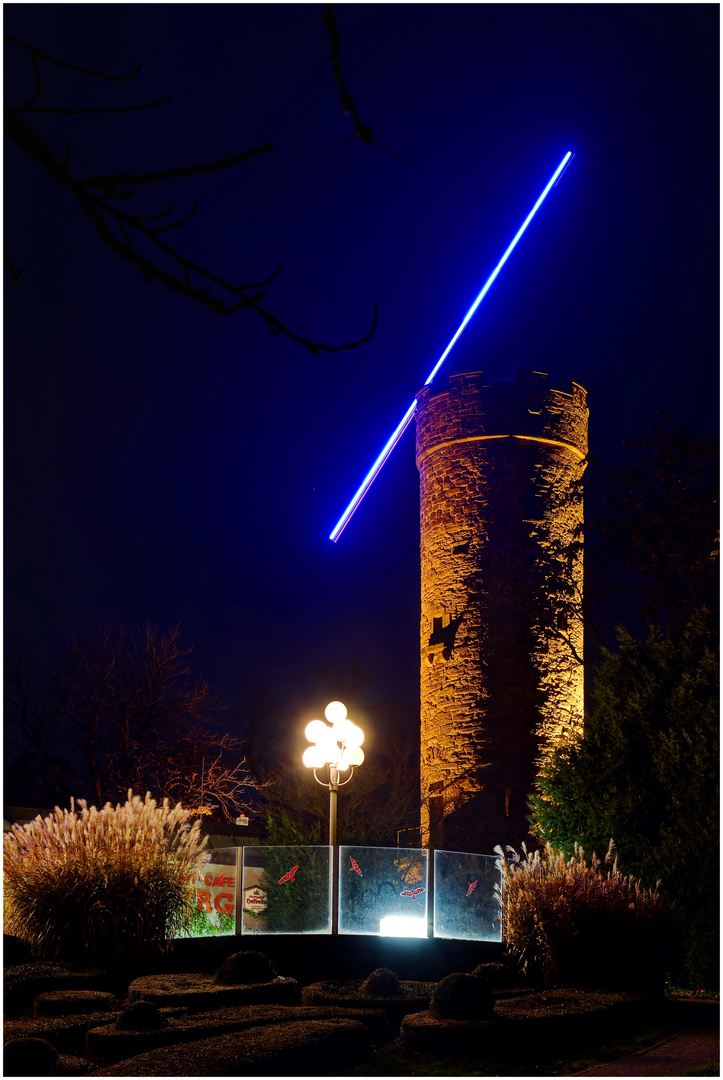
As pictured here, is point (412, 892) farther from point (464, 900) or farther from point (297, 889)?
point (297, 889)

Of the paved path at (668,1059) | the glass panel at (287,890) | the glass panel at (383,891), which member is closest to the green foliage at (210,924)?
the glass panel at (287,890)

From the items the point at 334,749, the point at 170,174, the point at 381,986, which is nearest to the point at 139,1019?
the point at 381,986

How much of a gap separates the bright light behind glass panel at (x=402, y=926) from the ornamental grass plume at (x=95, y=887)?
2327mm

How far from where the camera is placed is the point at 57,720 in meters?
22.2

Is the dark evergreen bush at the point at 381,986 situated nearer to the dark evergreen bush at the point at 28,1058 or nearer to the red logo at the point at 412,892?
the red logo at the point at 412,892

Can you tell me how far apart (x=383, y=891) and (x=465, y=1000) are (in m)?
3.55

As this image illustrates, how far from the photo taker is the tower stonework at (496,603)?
52.9 feet

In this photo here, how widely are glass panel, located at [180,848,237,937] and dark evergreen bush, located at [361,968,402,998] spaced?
2.14m

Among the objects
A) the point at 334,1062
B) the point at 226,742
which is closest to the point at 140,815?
the point at 334,1062

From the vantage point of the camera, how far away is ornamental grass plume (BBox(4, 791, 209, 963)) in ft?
25.4

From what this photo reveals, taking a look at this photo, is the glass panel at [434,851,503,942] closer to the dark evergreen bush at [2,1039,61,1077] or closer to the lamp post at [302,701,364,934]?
the lamp post at [302,701,364,934]

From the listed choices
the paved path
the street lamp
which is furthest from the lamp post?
the paved path

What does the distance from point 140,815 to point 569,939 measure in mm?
3440

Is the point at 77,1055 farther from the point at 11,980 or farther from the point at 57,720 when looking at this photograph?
the point at 57,720
